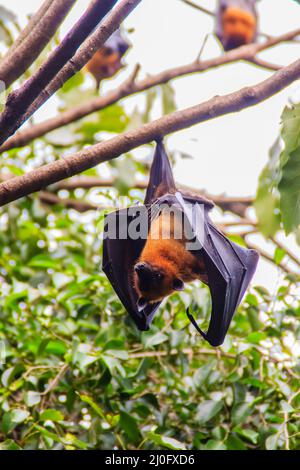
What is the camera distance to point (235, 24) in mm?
5980

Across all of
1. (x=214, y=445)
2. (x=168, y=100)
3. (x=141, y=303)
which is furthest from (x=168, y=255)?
(x=168, y=100)

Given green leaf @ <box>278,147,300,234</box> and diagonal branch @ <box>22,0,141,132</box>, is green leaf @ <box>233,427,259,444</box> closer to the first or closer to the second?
green leaf @ <box>278,147,300,234</box>

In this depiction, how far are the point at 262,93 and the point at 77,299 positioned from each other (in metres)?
1.90

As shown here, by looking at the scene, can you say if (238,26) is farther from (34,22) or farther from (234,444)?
(234,444)

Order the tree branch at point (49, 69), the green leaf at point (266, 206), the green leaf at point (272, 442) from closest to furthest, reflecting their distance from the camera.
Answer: the tree branch at point (49, 69)
the green leaf at point (272, 442)
the green leaf at point (266, 206)

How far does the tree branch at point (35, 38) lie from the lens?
2.77m

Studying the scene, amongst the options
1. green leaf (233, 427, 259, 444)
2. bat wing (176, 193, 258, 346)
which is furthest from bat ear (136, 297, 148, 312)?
green leaf (233, 427, 259, 444)

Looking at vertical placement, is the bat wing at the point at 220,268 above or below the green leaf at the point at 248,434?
above

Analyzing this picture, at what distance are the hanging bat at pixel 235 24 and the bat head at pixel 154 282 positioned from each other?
2.99 m

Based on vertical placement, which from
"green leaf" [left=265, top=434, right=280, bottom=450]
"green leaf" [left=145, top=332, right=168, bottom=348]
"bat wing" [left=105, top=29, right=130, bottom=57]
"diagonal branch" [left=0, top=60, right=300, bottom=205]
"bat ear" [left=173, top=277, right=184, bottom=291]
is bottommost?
"green leaf" [left=265, top=434, right=280, bottom=450]

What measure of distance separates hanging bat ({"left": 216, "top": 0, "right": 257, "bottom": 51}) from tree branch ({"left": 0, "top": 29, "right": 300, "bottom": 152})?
2.14ft

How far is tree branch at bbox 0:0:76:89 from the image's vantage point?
2.77 m

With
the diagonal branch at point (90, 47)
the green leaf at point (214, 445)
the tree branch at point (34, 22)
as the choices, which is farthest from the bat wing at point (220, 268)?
the tree branch at point (34, 22)

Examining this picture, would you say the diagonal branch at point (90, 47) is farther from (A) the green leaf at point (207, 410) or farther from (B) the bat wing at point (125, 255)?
(A) the green leaf at point (207, 410)
